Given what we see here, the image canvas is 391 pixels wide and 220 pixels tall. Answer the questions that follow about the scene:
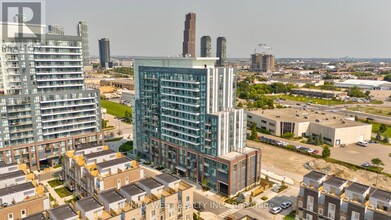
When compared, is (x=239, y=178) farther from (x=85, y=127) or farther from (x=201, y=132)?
(x=85, y=127)

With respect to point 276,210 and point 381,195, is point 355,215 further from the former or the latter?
point 276,210

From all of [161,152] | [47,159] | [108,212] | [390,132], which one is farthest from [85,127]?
[390,132]

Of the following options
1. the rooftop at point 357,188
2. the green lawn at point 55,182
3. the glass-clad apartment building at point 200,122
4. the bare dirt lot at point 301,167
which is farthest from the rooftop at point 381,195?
the green lawn at point 55,182

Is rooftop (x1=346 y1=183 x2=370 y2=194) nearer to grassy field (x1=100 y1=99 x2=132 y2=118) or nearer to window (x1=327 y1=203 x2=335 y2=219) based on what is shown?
window (x1=327 y1=203 x2=335 y2=219)

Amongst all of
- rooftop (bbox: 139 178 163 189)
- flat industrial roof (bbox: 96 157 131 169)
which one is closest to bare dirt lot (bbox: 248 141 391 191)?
rooftop (bbox: 139 178 163 189)

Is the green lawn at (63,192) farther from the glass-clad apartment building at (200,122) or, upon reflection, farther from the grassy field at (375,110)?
the grassy field at (375,110)
